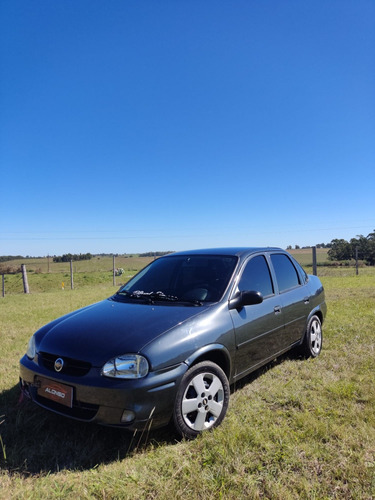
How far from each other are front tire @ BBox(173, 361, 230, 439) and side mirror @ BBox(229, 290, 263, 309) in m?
0.64

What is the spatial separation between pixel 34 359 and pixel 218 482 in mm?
1824

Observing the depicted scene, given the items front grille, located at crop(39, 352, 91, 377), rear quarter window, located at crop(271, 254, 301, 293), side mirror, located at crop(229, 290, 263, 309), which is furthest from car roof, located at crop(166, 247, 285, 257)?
front grille, located at crop(39, 352, 91, 377)

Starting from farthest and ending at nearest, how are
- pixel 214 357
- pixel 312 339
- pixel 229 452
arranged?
pixel 312 339 → pixel 214 357 → pixel 229 452

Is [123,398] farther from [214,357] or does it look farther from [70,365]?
[214,357]

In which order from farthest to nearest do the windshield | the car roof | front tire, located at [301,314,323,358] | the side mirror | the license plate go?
front tire, located at [301,314,323,358] → the car roof → the windshield → the side mirror → the license plate

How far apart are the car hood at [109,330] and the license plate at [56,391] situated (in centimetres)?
23

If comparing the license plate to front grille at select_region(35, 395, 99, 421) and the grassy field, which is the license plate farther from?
the grassy field

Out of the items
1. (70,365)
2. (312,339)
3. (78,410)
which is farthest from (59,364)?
(312,339)

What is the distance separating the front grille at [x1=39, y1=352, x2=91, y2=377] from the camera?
2418 mm

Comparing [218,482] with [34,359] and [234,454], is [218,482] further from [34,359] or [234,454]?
[34,359]

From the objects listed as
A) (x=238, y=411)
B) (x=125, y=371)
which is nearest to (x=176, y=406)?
(x=125, y=371)

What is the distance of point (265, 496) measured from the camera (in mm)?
1993

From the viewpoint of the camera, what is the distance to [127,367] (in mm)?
2342

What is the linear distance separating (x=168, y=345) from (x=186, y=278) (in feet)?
4.22
